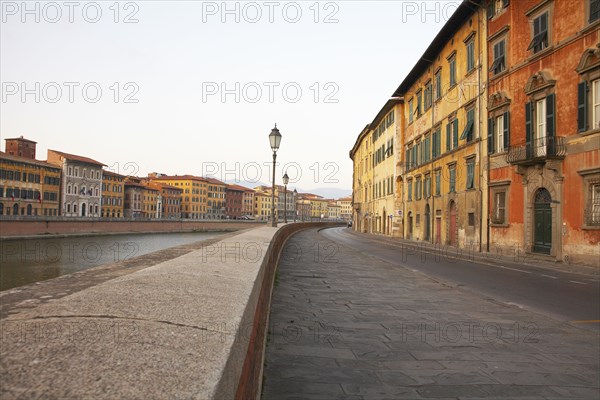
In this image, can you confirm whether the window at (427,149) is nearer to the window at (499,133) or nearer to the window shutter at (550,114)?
the window at (499,133)

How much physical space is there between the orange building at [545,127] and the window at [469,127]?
196 centimetres

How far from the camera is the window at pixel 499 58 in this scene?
2264cm

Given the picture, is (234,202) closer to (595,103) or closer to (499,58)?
(499,58)

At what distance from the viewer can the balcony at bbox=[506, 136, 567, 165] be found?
18219mm

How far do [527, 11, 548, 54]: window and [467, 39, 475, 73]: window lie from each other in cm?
549

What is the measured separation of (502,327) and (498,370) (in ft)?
6.86

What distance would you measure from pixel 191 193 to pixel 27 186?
65204mm

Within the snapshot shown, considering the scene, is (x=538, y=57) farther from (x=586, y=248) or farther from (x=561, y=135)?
(x=586, y=248)

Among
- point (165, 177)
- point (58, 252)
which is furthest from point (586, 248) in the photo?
point (165, 177)

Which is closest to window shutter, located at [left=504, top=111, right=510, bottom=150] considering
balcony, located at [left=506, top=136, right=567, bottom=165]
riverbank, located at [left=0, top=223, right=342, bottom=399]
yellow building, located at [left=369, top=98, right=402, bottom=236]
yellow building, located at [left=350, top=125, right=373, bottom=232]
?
balcony, located at [left=506, top=136, right=567, bottom=165]

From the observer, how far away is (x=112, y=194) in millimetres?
102312

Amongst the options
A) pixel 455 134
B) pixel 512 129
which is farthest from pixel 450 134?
pixel 512 129

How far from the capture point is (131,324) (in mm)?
1771

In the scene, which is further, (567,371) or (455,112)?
(455,112)
